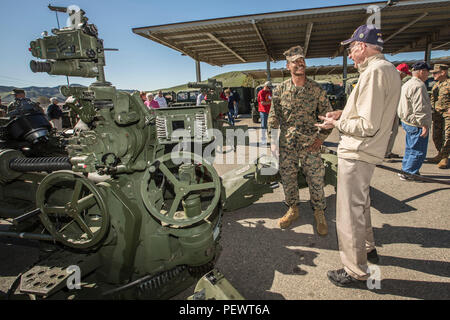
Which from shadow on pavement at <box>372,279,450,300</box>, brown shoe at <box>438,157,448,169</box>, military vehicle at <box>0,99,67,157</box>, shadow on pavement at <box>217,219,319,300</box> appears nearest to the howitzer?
shadow on pavement at <box>217,219,319,300</box>

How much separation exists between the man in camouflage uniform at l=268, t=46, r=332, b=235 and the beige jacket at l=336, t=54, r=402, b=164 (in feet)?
2.96

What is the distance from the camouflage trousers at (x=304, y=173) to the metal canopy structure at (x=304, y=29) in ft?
28.2

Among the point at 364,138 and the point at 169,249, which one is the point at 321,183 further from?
the point at 169,249

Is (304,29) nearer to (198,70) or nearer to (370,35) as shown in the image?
(198,70)

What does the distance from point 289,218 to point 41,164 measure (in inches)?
115

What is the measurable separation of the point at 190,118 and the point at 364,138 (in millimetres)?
1652

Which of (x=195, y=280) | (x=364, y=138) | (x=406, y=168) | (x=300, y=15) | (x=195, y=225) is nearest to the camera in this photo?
(x=364, y=138)

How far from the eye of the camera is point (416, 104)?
14.8ft

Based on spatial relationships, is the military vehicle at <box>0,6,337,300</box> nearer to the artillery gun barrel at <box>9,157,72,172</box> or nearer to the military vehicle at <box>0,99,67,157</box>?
the artillery gun barrel at <box>9,157,72,172</box>

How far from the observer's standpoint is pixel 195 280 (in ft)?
7.86

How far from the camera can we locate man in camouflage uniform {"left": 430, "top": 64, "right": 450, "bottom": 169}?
17.6ft

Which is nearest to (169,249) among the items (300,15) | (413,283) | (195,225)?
(195,225)

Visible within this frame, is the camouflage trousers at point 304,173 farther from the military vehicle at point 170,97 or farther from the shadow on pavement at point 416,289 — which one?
the military vehicle at point 170,97

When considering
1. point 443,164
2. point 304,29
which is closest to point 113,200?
point 443,164
